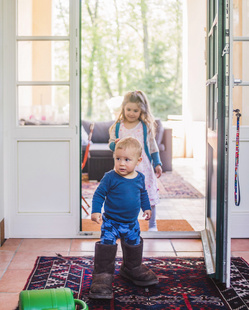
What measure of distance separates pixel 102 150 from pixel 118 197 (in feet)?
14.0

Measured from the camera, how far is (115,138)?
3.72 m

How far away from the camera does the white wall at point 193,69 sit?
33.1 feet

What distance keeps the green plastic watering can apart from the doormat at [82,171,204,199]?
3.79 meters

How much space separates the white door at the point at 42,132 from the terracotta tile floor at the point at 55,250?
7.2 inches

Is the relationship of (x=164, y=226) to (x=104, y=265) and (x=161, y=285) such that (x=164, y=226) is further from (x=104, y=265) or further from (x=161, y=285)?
(x=104, y=265)

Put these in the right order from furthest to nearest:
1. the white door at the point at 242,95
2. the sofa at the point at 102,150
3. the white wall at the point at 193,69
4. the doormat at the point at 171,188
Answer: the white wall at the point at 193,69 → the sofa at the point at 102,150 → the doormat at the point at 171,188 → the white door at the point at 242,95

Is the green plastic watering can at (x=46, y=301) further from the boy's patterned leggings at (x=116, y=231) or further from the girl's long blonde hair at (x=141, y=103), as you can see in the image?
the girl's long blonde hair at (x=141, y=103)

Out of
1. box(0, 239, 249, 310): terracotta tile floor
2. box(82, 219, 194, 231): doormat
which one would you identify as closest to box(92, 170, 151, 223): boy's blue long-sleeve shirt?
box(0, 239, 249, 310): terracotta tile floor

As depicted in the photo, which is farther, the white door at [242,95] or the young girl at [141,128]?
the young girl at [141,128]

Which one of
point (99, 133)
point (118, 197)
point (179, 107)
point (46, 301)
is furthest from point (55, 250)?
point (179, 107)

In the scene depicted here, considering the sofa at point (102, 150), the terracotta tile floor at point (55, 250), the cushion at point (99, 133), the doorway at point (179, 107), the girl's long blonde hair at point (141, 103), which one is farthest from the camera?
the cushion at point (99, 133)

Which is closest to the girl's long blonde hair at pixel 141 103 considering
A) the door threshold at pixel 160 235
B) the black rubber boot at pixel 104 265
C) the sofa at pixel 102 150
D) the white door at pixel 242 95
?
the white door at pixel 242 95

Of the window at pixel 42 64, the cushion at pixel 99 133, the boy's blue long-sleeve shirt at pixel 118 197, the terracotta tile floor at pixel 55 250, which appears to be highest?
the window at pixel 42 64

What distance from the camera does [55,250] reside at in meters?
3.43
